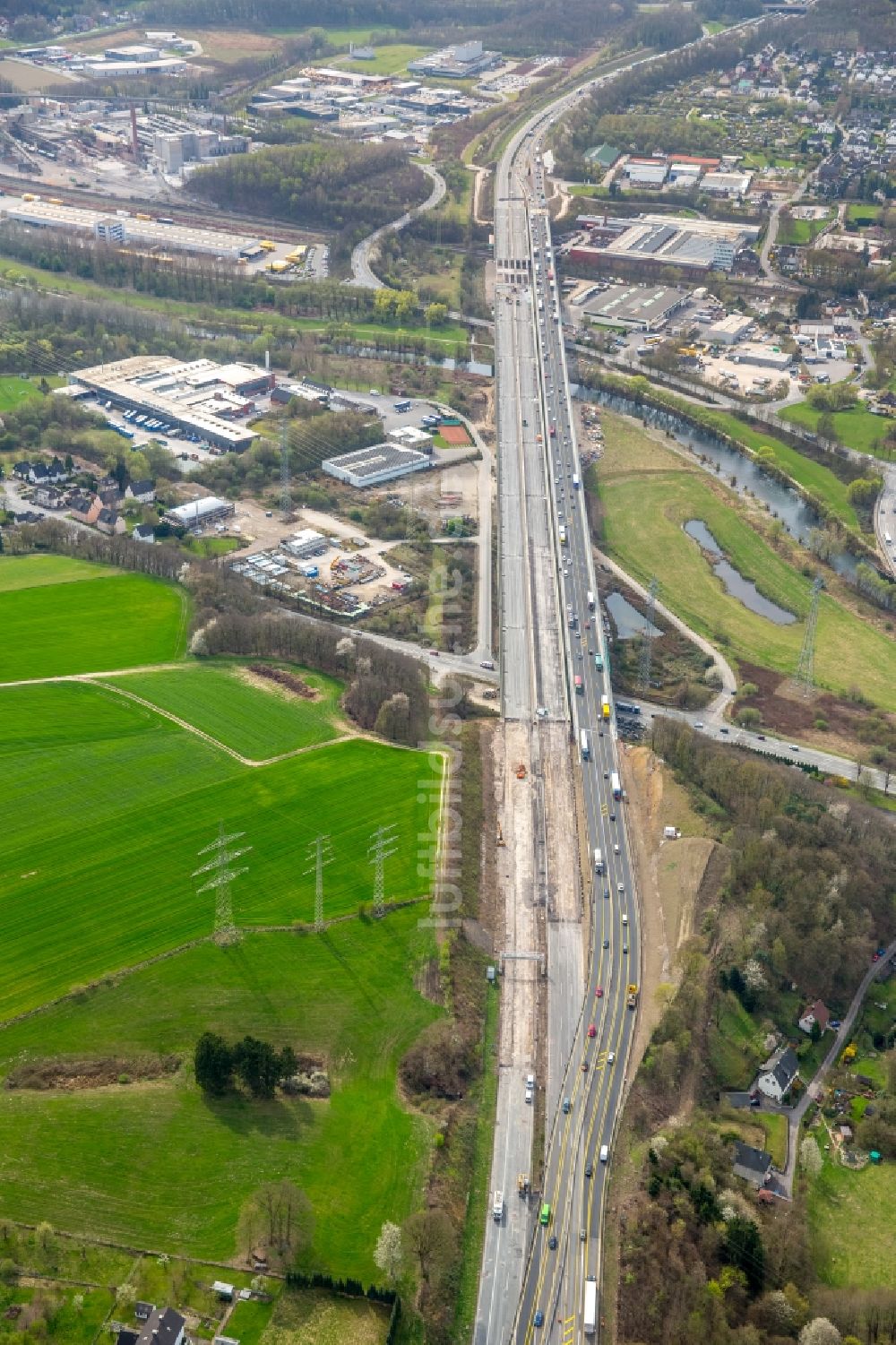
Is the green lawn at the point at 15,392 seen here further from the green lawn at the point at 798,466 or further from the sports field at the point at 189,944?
the green lawn at the point at 798,466

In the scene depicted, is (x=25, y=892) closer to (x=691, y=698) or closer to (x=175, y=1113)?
(x=175, y=1113)

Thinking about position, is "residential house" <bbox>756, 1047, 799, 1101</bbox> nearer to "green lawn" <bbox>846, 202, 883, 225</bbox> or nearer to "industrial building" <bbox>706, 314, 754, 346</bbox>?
"industrial building" <bbox>706, 314, 754, 346</bbox>

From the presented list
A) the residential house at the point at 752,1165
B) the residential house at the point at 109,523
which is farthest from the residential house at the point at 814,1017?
the residential house at the point at 109,523

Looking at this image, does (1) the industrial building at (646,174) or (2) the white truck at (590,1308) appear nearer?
(2) the white truck at (590,1308)

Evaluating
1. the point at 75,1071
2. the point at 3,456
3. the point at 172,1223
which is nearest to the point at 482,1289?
the point at 172,1223

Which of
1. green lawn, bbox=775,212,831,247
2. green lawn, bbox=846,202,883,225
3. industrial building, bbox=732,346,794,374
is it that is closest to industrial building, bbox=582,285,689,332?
industrial building, bbox=732,346,794,374
